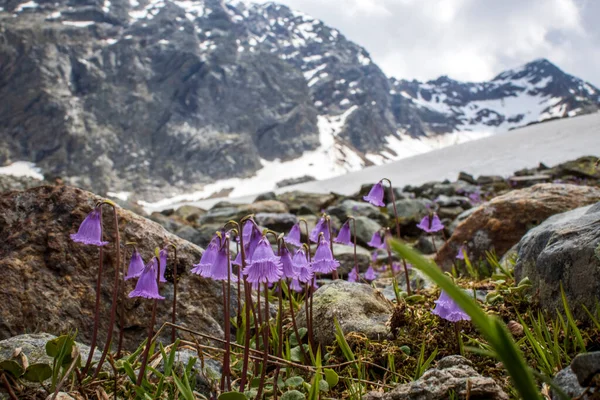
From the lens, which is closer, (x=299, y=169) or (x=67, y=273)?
(x=67, y=273)

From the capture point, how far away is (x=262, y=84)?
178500mm

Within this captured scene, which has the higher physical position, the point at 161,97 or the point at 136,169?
the point at 161,97

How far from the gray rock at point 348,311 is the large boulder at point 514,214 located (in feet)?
8.31

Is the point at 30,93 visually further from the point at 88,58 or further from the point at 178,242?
the point at 178,242

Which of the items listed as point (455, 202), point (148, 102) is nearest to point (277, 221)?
point (455, 202)

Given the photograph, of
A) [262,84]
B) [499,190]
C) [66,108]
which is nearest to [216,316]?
[499,190]

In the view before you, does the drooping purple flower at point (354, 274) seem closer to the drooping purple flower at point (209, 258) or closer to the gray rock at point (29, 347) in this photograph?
the drooping purple flower at point (209, 258)

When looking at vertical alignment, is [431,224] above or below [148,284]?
above

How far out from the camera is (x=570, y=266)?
2.46 m

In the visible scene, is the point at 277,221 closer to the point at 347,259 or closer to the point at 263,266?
the point at 347,259

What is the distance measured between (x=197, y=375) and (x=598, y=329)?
203 centimetres

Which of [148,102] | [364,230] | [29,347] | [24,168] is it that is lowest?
[364,230]

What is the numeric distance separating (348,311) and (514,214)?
3.38m

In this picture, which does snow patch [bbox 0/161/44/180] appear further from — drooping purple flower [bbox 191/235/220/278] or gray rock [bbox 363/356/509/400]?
gray rock [bbox 363/356/509/400]
